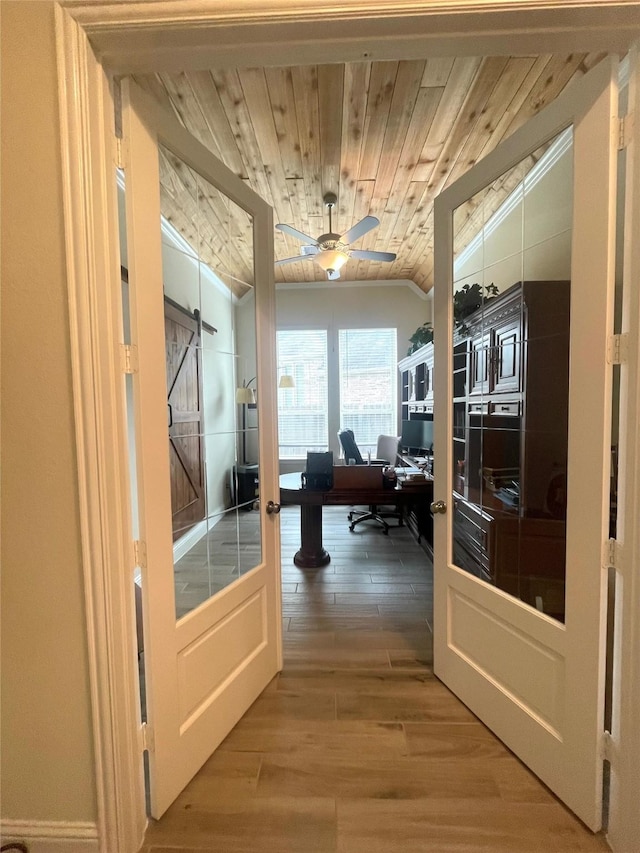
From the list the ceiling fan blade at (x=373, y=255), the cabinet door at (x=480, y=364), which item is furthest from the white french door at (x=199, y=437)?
the ceiling fan blade at (x=373, y=255)

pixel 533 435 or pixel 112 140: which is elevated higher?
pixel 112 140

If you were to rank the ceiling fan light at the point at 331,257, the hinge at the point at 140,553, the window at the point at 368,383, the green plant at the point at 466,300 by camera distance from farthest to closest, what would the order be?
the window at the point at 368,383, the ceiling fan light at the point at 331,257, the green plant at the point at 466,300, the hinge at the point at 140,553

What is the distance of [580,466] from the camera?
115 centimetres

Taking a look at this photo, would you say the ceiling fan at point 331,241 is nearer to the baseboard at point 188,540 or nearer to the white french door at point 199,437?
the white french door at point 199,437

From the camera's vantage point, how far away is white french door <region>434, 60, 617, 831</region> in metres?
1.12

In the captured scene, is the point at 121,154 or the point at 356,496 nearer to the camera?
the point at 121,154

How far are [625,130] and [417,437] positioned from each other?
11.5ft

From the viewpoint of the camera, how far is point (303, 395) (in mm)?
5988

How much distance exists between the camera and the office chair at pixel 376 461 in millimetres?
4305

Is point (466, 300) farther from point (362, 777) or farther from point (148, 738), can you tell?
point (148, 738)

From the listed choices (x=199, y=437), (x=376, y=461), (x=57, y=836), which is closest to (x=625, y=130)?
(x=199, y=437)

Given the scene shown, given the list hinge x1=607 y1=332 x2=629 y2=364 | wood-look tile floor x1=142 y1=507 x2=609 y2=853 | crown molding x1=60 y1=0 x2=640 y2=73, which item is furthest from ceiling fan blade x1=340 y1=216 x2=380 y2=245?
wood-look tile floor x1=142 y1=507 x2=609 y2=853

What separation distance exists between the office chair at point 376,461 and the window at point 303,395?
1.24 meters

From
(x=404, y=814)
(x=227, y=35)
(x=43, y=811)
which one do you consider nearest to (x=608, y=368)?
(x=227, y=35)
